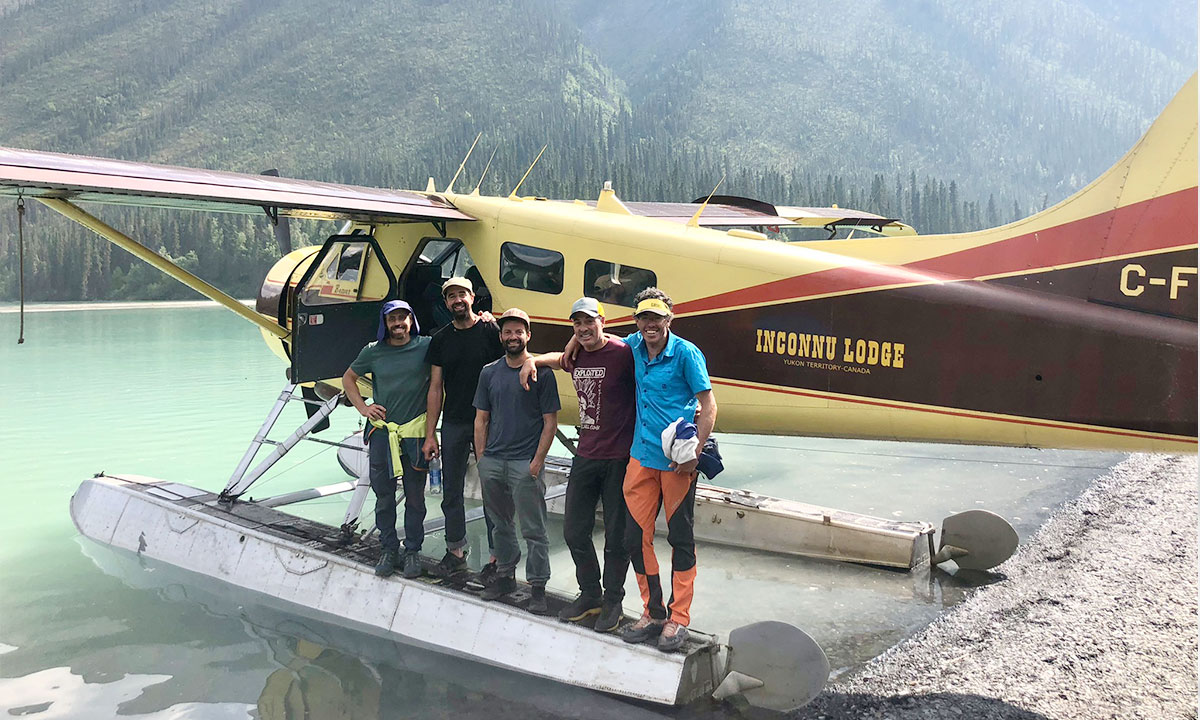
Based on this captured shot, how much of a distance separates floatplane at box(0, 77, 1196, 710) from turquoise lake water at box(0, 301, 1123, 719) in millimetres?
229

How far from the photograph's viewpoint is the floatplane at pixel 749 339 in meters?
4.74

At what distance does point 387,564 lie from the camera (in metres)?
5.98

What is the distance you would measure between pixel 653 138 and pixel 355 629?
171965 millimetres

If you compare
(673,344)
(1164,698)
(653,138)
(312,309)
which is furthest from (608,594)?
(653,138)

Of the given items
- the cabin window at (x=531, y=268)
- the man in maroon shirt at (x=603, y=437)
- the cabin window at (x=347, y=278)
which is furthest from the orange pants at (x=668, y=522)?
the cabin window at (x=347, y=278)

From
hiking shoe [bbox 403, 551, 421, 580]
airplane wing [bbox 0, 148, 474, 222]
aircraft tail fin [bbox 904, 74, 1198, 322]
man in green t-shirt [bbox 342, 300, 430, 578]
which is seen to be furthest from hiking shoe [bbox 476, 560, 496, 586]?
aircraft tail fin [bbox 904, 74, 1198, 322]

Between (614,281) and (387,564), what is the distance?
259cm

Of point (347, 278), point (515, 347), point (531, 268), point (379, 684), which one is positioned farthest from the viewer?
point (347, 278)

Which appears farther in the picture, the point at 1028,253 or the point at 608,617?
the point at 1028,253

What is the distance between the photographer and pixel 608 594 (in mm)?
4961

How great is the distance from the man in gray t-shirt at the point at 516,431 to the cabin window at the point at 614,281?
1.35 meters

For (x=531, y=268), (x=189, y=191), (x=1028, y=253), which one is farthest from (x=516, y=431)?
(x=1028, y=253)

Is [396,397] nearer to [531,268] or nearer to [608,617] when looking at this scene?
[531,268]

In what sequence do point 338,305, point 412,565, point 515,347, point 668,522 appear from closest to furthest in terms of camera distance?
point 668,522, point 515,347, point 412,565, point 338,305
